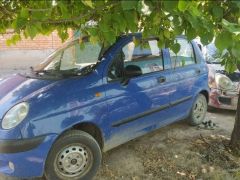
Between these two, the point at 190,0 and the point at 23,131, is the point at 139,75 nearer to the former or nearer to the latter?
the point at 23,131

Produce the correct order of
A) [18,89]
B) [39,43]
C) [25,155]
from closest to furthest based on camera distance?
[25,155] < [18,89] < [39,43]

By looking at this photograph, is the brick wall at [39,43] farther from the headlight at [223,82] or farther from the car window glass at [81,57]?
the car window glass at [81,57]

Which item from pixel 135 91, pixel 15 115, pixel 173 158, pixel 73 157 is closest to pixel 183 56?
pixel 135 91

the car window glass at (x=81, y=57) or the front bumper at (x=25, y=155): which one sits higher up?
the car window glass at (x=81, y=57)

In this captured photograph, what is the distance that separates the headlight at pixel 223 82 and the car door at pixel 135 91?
6.82 feet

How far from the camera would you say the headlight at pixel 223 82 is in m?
6.32

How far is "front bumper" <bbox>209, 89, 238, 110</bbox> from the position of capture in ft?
20.6

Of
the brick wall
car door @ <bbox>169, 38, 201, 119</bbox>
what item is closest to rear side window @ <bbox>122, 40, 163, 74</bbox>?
car door @ <bbox>169, 38, 201, 119</bbox>

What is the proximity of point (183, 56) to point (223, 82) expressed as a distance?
1564 millimetres

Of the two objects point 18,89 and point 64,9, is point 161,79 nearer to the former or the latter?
point 18,89

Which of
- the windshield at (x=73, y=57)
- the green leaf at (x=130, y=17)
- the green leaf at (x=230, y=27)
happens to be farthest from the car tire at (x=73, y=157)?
the green leaf at (x=230, y=27)

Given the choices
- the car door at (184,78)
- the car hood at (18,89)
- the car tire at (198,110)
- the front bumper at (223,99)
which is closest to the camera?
the car hood at (18,89)

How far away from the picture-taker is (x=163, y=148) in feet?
15.6

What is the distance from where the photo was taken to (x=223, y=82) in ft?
21.0
